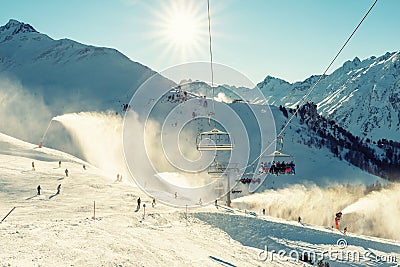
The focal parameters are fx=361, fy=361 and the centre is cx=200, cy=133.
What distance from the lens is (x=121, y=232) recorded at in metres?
19.2

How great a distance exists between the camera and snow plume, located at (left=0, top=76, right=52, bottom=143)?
8838cm

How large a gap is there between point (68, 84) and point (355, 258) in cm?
10848

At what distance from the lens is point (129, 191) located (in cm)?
3522

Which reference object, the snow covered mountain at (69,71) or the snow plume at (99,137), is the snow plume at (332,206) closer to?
the snow plume at (99,137)

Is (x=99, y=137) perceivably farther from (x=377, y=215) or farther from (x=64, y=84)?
(x=377, y=215)

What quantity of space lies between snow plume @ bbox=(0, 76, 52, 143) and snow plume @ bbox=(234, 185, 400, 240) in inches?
2131

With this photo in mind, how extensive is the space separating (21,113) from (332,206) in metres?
81.7

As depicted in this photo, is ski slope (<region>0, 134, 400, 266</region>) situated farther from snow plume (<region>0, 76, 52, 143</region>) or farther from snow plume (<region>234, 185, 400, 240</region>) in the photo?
snow plume (<region>0, 76, 52, 143</region>)

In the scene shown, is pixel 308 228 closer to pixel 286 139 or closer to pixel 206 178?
pixel 206 178

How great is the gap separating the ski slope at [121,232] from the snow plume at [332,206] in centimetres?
2660

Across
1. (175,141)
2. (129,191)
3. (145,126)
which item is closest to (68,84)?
(145,126)

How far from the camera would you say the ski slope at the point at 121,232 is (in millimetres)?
14680

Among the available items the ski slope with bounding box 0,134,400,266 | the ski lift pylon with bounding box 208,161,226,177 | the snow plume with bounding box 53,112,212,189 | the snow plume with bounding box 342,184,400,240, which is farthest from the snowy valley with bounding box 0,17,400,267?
the ski lift pylon with bounding box 208,161,226,177

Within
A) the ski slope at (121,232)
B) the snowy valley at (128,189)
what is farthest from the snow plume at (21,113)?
the ski slope at (121,232)
